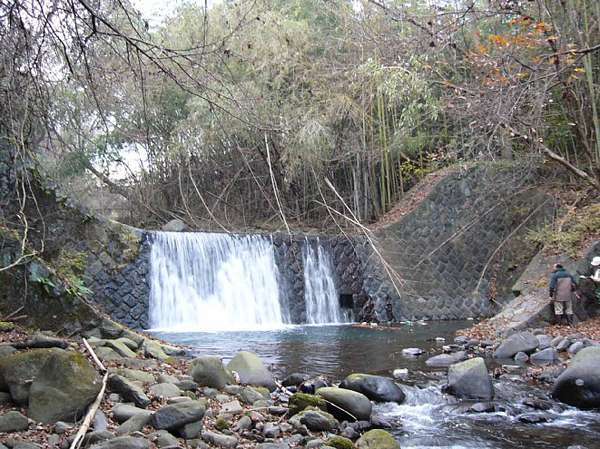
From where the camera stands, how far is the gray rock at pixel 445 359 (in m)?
7.88

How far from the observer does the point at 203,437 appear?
3869 millimetres

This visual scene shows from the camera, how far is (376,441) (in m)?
4.30

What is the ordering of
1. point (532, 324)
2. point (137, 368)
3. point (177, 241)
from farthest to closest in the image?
point (177, 241), point (532, 324), point (137, 368)

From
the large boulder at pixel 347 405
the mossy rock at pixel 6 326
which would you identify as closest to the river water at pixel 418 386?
the large boulder at pixel 347 405

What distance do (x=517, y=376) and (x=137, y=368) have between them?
4389 millimetres

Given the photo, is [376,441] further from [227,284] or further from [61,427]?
[227,284]

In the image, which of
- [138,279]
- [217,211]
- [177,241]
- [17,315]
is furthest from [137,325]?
[17,315]

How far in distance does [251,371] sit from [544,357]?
4.11 m

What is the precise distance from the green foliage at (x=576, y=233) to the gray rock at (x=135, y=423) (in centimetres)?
906

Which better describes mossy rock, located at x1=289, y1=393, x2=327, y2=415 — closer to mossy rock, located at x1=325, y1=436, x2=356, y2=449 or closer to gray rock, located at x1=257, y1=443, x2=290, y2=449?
mossy rock, located at x1=325, y1=436, x2=356, y2=449

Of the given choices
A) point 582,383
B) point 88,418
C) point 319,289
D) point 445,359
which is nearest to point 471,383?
point 582,383

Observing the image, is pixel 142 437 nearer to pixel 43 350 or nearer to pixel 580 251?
pixel 43 350

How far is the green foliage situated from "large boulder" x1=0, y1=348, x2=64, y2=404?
9.44 meters

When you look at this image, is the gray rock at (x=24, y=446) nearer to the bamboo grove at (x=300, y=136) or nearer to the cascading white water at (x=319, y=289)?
the bamboo grove at (x=300, y=136)
